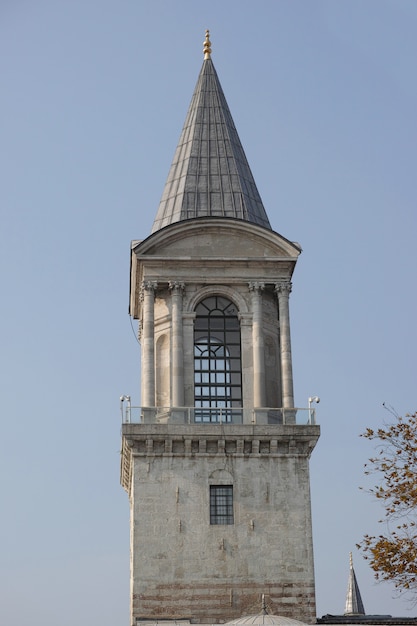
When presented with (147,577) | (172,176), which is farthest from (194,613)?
(172,176)

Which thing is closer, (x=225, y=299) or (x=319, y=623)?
(x=319, y=623)

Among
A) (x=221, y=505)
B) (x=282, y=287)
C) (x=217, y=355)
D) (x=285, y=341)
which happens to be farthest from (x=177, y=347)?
(x=221, y=505)

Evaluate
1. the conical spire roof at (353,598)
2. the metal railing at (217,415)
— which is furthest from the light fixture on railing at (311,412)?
the conical spire roof at (353,598)

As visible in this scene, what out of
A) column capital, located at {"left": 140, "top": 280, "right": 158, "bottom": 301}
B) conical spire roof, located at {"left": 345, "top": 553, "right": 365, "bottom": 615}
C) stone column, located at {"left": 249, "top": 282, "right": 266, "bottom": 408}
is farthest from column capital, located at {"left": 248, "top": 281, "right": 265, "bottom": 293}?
conical spire roof, located at {"left": 345, "top": 553, "right": 365, "bottom": 615}

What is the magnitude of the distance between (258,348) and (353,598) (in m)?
53.2

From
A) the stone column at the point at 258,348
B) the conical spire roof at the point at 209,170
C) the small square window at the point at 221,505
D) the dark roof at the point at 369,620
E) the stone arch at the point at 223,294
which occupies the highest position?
the conical spire roof at the point at 209,170

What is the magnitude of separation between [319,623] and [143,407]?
1077cm

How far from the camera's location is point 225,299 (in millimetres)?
60000

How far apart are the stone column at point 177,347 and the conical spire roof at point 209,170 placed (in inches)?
127

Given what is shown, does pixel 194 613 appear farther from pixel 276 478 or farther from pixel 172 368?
pixel 172 368

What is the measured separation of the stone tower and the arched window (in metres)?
0.05

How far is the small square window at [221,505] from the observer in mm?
55312

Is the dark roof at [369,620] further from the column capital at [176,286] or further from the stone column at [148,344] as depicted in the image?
the column capital at [176,286]

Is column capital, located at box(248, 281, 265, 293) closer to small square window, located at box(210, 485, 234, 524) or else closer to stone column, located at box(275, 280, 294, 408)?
stone column, located at box(275, 280, 294, 408)
